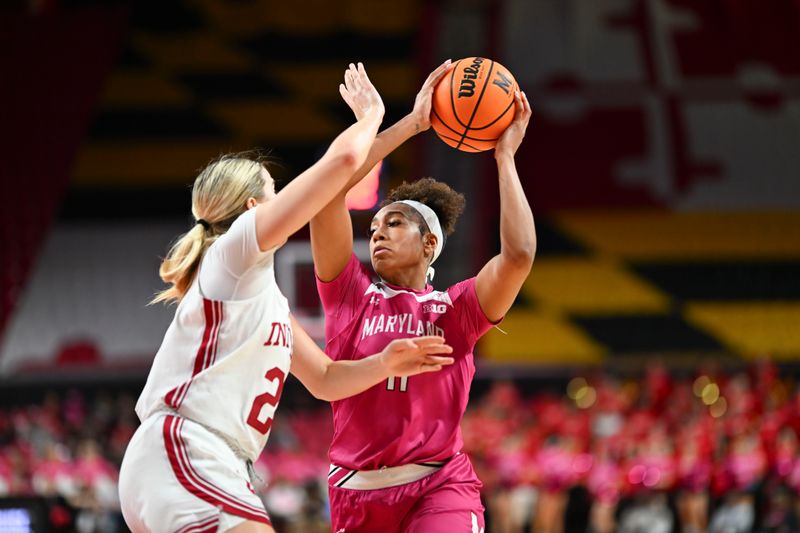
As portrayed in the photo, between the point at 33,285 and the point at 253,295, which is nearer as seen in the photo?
the point at 253,295

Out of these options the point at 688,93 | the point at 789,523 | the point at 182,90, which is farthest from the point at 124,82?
the point at 789,523

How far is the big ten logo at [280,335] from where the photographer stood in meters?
3.35

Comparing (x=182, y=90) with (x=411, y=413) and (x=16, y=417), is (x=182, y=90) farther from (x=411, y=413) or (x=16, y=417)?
(x=411, y=413)

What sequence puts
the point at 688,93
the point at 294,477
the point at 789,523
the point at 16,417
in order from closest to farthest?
the point at 789,523, the point at 294,477, the point at 16,417, the point at 688,93

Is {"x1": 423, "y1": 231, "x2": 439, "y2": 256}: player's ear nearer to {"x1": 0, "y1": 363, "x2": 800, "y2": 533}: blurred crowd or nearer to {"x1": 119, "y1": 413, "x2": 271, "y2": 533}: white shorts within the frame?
{"x1": 119, "y1": 413, "x2": 271, "y2": 533}: white shorts

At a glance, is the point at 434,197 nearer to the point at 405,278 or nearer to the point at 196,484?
the point at 405,278

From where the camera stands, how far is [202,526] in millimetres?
3104

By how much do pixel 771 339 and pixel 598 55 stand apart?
5.51 metres

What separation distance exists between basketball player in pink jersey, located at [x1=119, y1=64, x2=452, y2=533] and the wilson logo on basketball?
80cm

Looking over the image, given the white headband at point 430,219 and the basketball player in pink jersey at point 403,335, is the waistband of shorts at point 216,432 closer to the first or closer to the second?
the basketball player in pink jersey at point 403,335

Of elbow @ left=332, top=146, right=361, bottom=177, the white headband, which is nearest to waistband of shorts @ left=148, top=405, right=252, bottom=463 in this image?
elbow @ left=332, top=146, right=361, bottom=177

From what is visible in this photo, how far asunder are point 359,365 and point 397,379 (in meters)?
0.42

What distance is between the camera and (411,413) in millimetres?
4129

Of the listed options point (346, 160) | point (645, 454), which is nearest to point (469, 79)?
point (346, 160)
